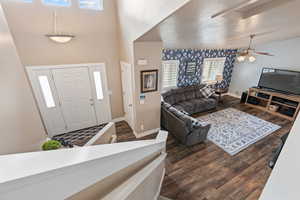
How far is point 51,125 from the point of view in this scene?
13.6 feet

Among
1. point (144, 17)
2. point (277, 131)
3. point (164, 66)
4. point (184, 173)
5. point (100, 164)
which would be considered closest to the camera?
point (100, 164)

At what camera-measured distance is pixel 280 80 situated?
5.46m

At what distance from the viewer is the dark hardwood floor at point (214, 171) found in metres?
2.68

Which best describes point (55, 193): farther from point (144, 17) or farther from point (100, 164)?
point (144, 17)

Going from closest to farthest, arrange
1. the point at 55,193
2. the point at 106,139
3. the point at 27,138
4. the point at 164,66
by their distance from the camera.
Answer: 1. the point at 55,193
2. the point at 27,138
3. the point at 106,139
4. the point at 164,66

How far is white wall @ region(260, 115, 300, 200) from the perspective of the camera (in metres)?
0.56

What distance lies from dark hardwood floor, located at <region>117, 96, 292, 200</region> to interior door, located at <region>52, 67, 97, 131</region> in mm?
1462

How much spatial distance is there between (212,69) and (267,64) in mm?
2293

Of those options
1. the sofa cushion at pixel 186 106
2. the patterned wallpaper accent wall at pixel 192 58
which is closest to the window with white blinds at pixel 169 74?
the patterned wallpaper accent wall at pixel 192 58

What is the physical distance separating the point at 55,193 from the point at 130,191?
21.8 inches

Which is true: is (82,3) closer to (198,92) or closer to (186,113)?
(186,113)

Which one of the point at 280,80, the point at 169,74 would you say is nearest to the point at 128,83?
the point at 169,74

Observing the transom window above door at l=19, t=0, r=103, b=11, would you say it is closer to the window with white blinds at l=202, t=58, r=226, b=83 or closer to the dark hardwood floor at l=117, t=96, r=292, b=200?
the dark hardwood floor at l=117, t=96, r=292, b=200

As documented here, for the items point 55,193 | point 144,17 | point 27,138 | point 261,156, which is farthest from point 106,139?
point 261,156
